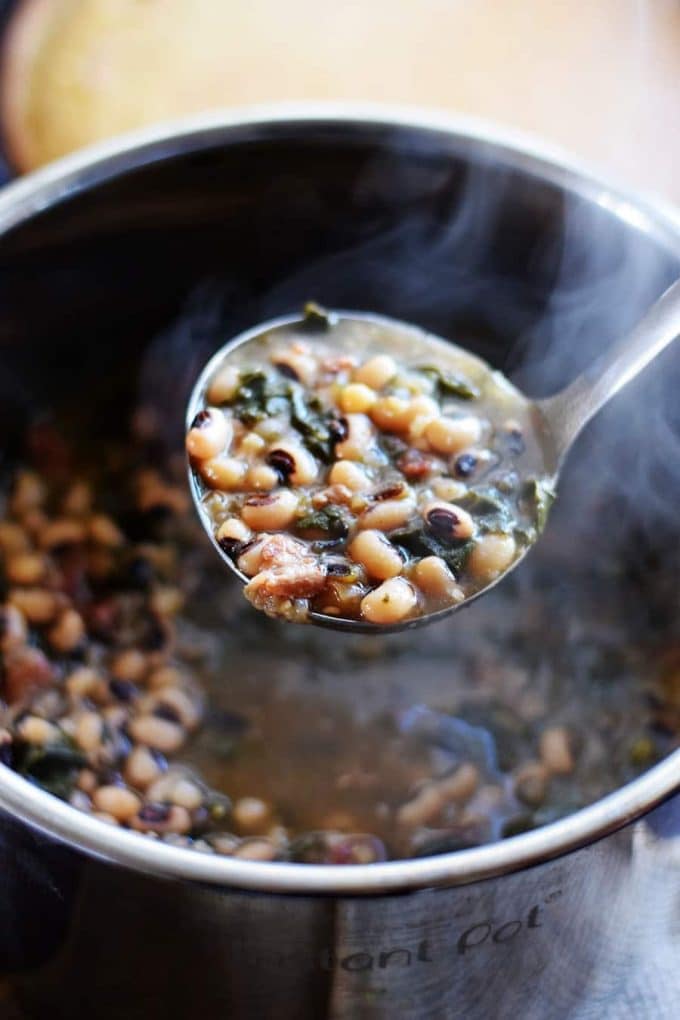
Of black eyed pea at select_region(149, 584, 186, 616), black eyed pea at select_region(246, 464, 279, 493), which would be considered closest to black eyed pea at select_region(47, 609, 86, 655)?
black eyed pea at select_region(149, 584, 186, 616)

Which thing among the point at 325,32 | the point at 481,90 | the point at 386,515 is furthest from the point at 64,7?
the point at 386,515

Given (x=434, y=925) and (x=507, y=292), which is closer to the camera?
Result: (x=434, y=925)

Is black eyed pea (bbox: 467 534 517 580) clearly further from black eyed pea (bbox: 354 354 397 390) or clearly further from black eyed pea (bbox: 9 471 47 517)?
black eyed pea (bbox: 9 471 47 517)

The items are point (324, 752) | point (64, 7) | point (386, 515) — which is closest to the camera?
point (386, 515)

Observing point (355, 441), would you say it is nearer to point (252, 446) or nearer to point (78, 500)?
point (252, 446)

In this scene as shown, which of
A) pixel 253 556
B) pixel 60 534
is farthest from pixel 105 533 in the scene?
pixel 253 556

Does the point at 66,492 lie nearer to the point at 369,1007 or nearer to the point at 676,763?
the point at 369,1007

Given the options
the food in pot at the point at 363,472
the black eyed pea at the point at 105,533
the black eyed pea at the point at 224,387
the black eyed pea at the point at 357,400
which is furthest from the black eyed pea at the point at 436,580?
the black eyed pea at the point at 105,533
